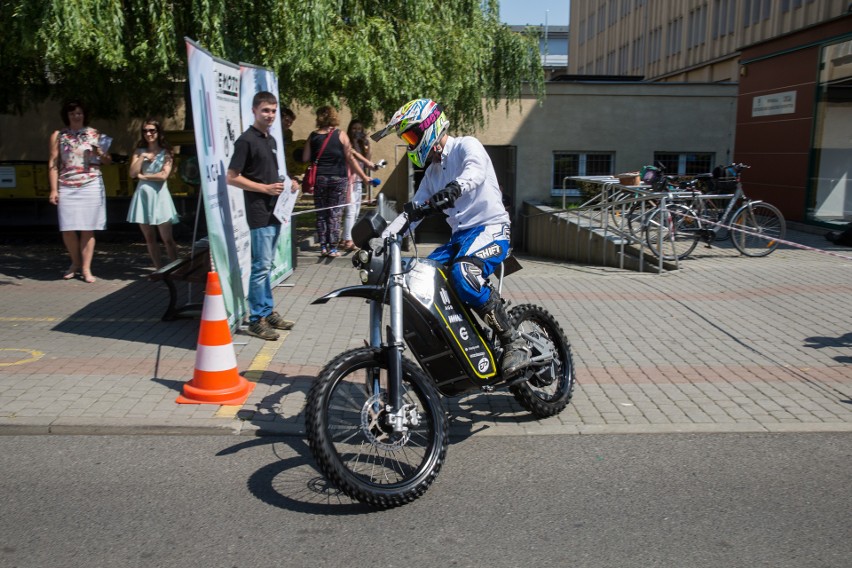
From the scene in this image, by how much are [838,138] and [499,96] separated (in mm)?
8256

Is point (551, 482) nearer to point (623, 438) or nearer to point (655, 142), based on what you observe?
point (623, 438)

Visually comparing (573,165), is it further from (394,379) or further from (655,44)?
(655,44)

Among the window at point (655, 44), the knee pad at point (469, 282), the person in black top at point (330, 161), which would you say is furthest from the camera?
the window at point (655, 44)

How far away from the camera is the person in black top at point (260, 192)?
6.80 meters

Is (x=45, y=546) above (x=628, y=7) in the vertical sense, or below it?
below

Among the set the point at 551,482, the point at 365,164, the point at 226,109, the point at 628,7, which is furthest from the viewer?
the point at 628,7

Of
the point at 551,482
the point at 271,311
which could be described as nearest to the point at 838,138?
the point at 271,311

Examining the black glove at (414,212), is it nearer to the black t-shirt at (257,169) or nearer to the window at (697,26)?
the black t-shirt at (257,169)

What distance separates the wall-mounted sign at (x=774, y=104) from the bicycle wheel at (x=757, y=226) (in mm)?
4711

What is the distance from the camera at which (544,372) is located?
5.41 m

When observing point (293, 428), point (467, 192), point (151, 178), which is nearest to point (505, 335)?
point (467, 192)

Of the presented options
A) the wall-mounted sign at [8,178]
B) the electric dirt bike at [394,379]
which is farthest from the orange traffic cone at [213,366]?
the wall-mounted sign at [8,178]

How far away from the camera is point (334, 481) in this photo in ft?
12.6

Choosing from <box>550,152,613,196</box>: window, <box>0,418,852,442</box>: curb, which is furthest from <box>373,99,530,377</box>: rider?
<box>550,152,613,196</box>: window
